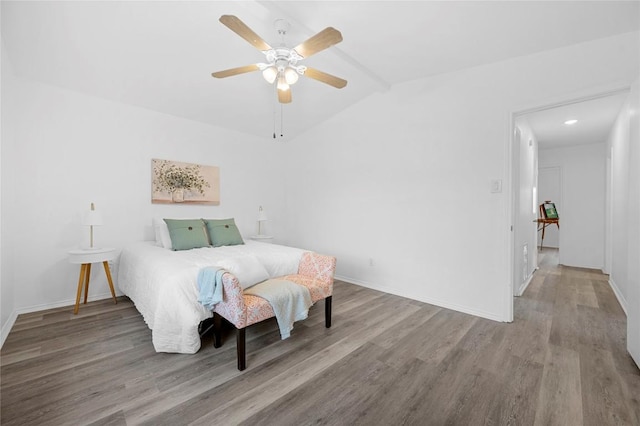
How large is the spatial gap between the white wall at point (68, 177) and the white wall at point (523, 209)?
4.55m

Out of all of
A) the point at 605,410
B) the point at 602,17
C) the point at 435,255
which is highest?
the point at 602,17

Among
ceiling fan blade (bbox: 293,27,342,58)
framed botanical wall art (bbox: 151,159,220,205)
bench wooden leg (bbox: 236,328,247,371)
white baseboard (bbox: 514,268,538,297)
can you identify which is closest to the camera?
ceiling fan blade (bbox: 293,27,342,58)

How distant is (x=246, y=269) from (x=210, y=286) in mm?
453

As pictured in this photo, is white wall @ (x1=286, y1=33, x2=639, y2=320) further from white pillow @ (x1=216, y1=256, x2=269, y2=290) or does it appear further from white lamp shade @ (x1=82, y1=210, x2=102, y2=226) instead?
white lamp shade @ (x1=82, y1=210, x2=102, y2=226)

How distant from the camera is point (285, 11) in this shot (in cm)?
225

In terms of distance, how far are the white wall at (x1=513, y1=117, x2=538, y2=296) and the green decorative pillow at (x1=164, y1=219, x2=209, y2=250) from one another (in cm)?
391

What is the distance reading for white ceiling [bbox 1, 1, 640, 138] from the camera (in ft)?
7.13

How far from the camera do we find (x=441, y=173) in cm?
329

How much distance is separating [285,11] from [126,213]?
315cm

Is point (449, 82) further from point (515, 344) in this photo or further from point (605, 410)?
point (605, 410)

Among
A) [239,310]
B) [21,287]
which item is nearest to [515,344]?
[239,310]

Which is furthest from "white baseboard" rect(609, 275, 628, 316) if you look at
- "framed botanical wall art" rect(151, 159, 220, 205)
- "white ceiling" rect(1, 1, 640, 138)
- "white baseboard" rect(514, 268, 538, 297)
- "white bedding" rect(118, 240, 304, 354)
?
"framed botanical wall art" rect(151, 159, 220, 205)

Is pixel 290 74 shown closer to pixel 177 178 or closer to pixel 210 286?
pixel 210 286

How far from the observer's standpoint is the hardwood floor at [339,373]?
1.55 metres
